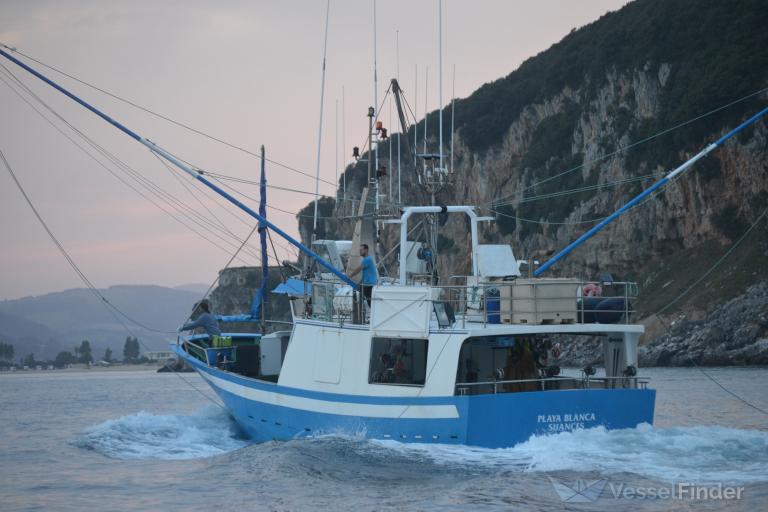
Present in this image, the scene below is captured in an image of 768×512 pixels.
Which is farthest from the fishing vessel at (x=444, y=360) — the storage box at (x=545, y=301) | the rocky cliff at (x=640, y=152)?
the rocky cliff at (x=640, y=152)

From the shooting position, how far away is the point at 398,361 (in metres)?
19.0

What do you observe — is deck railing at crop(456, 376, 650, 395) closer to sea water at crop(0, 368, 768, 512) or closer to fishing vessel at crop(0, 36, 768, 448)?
fishing vessel at crop(0, 36, 768, 448)

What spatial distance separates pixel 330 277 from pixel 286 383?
4558 millimetres

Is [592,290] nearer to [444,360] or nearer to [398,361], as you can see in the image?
[444,360]

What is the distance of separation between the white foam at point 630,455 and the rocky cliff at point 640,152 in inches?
1680

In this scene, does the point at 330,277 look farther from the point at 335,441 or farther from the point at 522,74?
the point at 522,74

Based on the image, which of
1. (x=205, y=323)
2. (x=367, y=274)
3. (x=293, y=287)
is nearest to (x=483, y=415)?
(x=367, y=274)

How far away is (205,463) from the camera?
20.6 meters

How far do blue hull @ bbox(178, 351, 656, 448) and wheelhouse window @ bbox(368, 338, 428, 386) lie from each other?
631 millimetres

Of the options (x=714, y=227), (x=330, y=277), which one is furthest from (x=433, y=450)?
(x=714, y=227)

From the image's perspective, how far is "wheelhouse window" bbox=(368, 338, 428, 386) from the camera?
19.0m

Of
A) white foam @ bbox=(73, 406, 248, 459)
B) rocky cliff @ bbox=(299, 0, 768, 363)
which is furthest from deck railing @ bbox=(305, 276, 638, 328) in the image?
rocky cliff @ bbox=(299, 0, 768, 363)

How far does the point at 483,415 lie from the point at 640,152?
65981 mm

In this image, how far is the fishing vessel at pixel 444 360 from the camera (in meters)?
17.5
